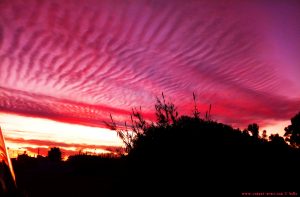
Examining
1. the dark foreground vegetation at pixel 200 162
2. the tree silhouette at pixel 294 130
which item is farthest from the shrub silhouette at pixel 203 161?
the tree silhouette at pixel 294 130

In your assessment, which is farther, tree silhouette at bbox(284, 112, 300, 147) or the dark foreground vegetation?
tree silhouette at bbox(284, 112, 300, 147)

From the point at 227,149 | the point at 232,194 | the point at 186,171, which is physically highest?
the point at 227,149

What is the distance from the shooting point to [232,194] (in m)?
6.92

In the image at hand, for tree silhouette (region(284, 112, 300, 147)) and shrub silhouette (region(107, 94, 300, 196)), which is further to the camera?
tree silhouette (region(284, 112, 300, 147))

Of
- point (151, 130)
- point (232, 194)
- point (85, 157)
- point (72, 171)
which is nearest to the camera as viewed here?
point (232, 194)

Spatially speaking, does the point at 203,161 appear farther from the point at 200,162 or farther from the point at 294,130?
the point at 294,130

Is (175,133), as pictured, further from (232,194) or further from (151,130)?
(232,194)

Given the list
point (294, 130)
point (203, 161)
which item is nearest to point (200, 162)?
point (203, 161)

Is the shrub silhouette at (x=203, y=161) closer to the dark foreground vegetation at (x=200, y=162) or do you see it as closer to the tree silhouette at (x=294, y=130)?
the dark foreground vegetation at (x=200, y=162)

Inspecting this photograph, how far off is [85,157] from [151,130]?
9.92 meters

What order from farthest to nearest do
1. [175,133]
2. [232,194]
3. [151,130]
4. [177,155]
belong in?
[151,130]
[175,133]
[177,155]
[232,194]

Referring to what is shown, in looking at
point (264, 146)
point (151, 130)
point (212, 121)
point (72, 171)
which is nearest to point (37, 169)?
point (72, 171)

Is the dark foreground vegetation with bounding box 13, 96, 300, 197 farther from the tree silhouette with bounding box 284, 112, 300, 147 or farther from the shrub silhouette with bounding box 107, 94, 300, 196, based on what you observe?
the tree silhouette with bounding box 284, 112, 300, 147

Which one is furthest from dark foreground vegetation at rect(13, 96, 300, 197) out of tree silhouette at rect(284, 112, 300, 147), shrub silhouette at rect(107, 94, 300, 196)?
tree silhouette at rect(284, 112, 300, 147)
